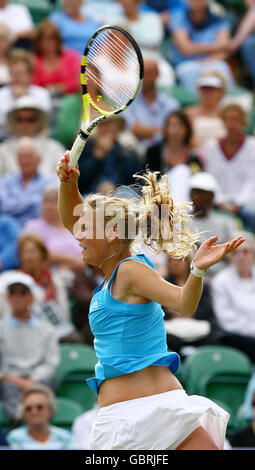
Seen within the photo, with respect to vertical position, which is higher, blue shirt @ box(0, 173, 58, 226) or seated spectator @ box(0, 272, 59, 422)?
blue shirt @ box(0, 173, 58, 226)

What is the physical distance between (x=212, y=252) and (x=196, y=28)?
295 inches

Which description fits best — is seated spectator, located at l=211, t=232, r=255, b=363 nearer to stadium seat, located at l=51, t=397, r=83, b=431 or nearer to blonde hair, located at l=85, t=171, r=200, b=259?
stadium seat, located at l=51, t=397, r=83, b=431

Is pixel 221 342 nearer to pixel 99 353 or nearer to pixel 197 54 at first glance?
pixel 99 353

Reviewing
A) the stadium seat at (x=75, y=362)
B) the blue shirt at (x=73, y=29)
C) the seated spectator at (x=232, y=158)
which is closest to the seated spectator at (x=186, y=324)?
the stadium seat at (x=75, y=362)

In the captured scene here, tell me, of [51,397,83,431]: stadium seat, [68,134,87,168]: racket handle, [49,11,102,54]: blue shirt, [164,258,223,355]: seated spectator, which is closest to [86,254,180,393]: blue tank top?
[68,134,87,168]: racket handle

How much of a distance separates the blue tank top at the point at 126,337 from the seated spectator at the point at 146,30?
6.54m

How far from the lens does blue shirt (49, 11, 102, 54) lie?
9.90 meters

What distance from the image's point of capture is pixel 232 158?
8.90m

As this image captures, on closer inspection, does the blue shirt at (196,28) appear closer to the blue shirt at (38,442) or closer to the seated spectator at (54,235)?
the seated spectator at (54,235)

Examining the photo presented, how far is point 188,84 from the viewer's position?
34.1 ft

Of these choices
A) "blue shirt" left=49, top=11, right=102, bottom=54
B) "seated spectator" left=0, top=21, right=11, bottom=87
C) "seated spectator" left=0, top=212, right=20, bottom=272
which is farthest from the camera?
"blue shirt" left=49, top=11, right=102, bottom=54

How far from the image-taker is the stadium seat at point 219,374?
6852 mm

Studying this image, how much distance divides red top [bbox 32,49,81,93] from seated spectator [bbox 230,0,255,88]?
220cm
